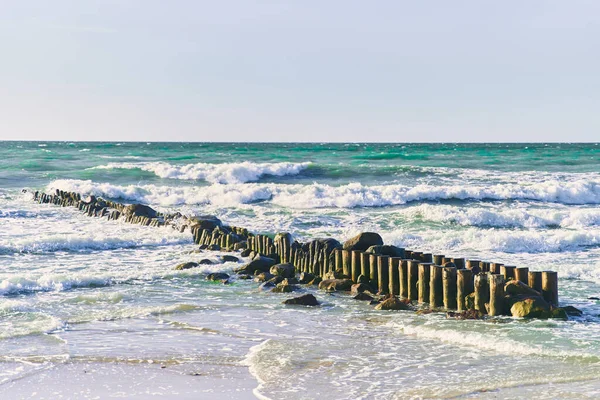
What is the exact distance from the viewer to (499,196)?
107ft

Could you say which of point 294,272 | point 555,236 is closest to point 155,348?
point 294,272

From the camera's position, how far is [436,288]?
11969 millimetres

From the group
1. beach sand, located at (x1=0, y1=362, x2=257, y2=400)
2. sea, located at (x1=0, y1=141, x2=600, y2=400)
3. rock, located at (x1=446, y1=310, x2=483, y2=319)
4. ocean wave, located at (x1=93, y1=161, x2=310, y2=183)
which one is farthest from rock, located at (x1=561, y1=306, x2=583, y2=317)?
ocean wave, located at (x1=93, y1=161, x2=310, y2=183)

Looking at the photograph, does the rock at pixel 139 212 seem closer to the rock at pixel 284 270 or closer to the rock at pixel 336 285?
the rock at pixel 284 270

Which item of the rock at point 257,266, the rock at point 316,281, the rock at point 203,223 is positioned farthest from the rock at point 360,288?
the rock at point 203,223

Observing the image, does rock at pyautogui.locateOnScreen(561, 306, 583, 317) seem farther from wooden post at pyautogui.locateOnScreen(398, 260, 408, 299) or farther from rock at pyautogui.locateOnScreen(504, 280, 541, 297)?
wooden post at pyautogui.locateOnScreen(398, 260, 408, 299)

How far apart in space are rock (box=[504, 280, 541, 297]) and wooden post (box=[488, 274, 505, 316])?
0.50ft

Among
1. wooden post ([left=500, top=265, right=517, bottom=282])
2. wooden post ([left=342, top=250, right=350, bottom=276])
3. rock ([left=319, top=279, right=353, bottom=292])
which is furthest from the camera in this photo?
wooden post ([left=342, top=250, right=350, bottom=276])

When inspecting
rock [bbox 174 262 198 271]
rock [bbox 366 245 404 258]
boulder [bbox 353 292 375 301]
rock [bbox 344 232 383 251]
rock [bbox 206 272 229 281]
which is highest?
rock [bbox 344 232 383 251]

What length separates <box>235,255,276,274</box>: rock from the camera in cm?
1505

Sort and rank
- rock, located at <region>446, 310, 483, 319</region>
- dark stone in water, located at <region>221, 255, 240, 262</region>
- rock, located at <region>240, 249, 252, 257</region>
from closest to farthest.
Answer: rock, located at <region>446, 310, 483, 319</region>, dark stone in water, located at <region>221, 255, 240, 262</region>, rock, located at <region>240, 249, 252, 257</region>

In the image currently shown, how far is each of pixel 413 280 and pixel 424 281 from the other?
35cm

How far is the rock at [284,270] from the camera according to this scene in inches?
581

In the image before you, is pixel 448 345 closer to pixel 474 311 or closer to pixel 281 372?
pixel 474 311
